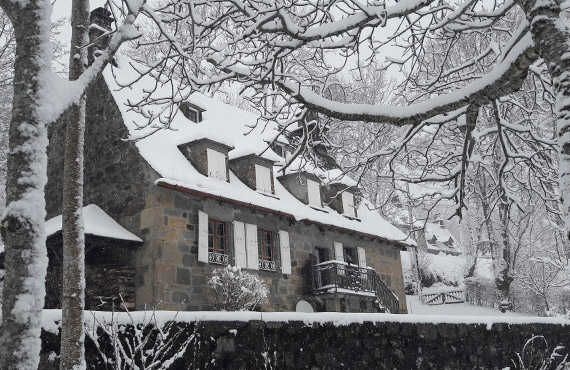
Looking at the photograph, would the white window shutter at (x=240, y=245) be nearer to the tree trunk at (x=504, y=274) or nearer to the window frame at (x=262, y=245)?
the window frame at (x=262, y=245)

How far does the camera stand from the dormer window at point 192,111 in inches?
629

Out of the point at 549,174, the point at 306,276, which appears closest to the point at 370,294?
the point at 306,276

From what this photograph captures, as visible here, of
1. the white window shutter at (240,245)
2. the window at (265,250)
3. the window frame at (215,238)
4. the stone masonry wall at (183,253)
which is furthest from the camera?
the window at (265,250)

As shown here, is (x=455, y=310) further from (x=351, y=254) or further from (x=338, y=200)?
(x=338, y=200)

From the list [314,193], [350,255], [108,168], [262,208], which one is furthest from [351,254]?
[108,168]

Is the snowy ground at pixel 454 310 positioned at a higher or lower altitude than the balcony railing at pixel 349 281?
lower

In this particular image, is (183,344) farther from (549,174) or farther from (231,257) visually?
(231,257)

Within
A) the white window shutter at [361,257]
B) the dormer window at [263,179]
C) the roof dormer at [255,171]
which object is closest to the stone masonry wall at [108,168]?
the roof dormer at [255,171]

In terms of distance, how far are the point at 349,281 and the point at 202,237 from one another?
5.30 metres

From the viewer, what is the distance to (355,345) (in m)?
6.96

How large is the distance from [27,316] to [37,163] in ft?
2.58

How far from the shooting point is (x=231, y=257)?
→ 13664mm

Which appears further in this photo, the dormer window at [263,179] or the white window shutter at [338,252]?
the white window shutter at [338,252]

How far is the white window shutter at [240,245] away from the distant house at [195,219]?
3 cm
